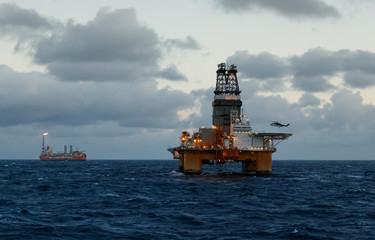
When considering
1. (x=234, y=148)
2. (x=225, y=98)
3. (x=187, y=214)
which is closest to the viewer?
(x=187, y=214)

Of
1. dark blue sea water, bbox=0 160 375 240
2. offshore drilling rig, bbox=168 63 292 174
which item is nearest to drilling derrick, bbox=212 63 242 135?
offshore drilling rig, bbox=168 63 292 174

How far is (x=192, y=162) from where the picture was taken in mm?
89062

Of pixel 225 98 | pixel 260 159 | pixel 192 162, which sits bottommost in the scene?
pixel 192 162

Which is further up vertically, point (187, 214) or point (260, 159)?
point (260, 159)

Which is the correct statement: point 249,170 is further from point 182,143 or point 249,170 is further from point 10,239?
point 10,239

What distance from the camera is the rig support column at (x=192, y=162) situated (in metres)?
88.6

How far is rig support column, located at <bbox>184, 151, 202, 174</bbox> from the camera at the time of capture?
88625mm

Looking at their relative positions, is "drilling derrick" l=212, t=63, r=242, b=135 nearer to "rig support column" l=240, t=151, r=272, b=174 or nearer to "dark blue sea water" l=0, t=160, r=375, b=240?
"rig support column" l=240, t=151, r=272, b=174

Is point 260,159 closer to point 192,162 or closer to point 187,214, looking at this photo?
point 192,162

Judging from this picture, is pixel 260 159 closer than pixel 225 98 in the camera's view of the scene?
Yes

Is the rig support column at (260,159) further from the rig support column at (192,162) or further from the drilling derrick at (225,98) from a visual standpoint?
the drilling derrick at (225,98)

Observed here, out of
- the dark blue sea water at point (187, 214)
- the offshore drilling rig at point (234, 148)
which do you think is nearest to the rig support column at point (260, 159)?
the offshore drilling rig at point (234, 148)

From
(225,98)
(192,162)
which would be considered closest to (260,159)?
(192,162)

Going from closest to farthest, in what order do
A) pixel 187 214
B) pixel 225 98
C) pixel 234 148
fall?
1. pixel 187 214
2. pixel 234 148
3. pixel 225 98
